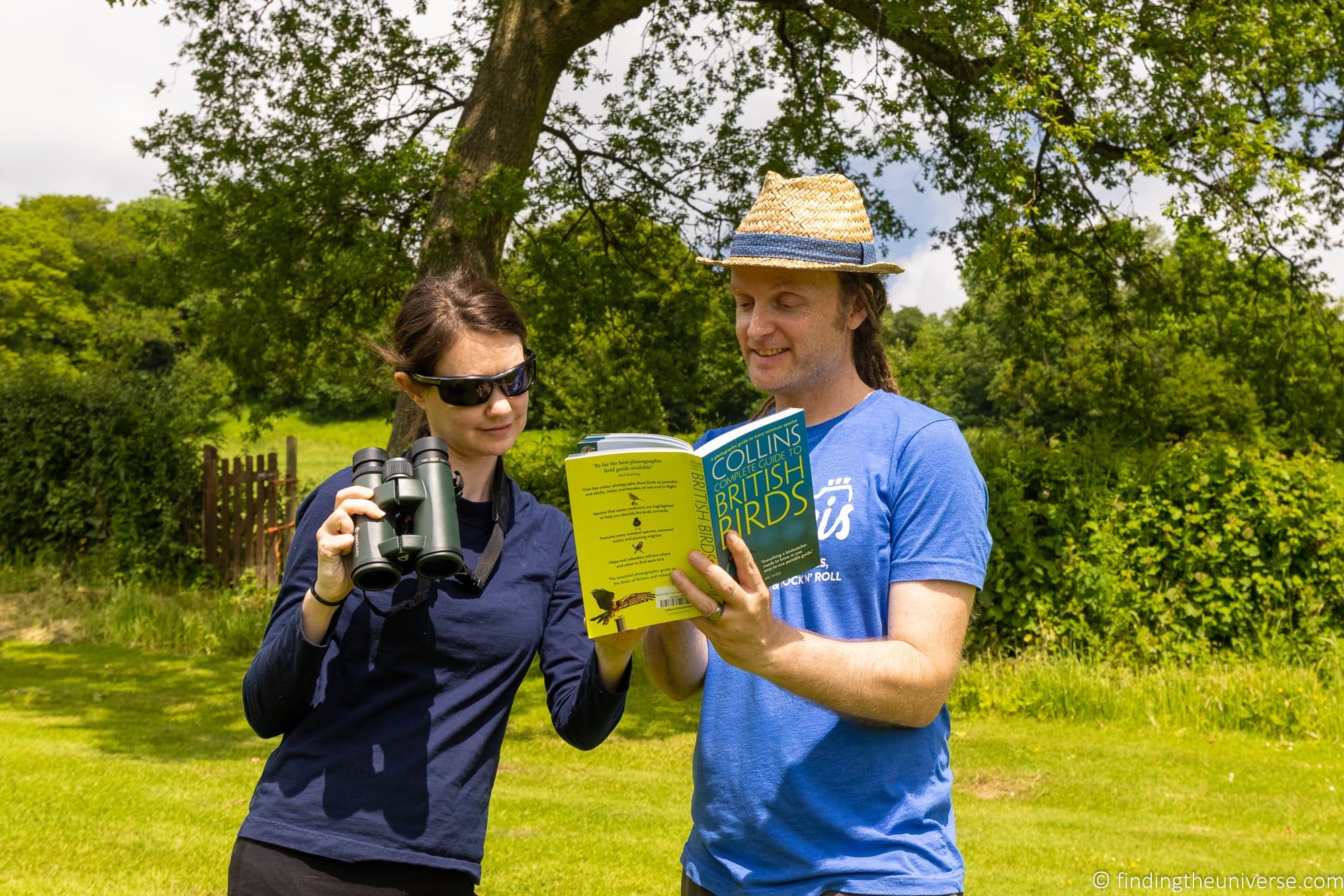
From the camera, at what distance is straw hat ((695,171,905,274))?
7.86 feet

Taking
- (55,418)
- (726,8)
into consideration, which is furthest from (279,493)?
(726,8)

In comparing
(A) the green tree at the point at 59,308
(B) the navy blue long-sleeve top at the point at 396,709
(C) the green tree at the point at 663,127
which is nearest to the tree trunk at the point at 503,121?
(C) the green tree at the point at 663,127

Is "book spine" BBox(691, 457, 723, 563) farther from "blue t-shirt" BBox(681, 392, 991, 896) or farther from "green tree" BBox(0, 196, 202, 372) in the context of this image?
"green tree" BBox(0, 196, 202, 372)

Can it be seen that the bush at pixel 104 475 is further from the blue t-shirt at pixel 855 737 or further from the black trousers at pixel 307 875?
the blue t-shirt at pixel 855 737

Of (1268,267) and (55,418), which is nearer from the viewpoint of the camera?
(1268,267)

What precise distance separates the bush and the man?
49.9ft

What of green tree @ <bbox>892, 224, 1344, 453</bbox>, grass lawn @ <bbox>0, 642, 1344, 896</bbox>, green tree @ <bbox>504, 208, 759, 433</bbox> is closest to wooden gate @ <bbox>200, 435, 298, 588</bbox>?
grass lawn @ <bbox>0, 642, 1344, 896</bbox>

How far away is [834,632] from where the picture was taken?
2213mm

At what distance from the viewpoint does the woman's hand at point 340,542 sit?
2.24 meters

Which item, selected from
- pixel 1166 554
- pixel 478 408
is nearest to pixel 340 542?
pixel 478 408

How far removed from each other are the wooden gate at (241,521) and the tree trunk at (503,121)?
207 inches

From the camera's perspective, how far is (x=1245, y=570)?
→ 11.2m

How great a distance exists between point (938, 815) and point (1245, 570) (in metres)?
10.3

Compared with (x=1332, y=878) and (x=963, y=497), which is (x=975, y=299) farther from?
(x=963, y=497)
